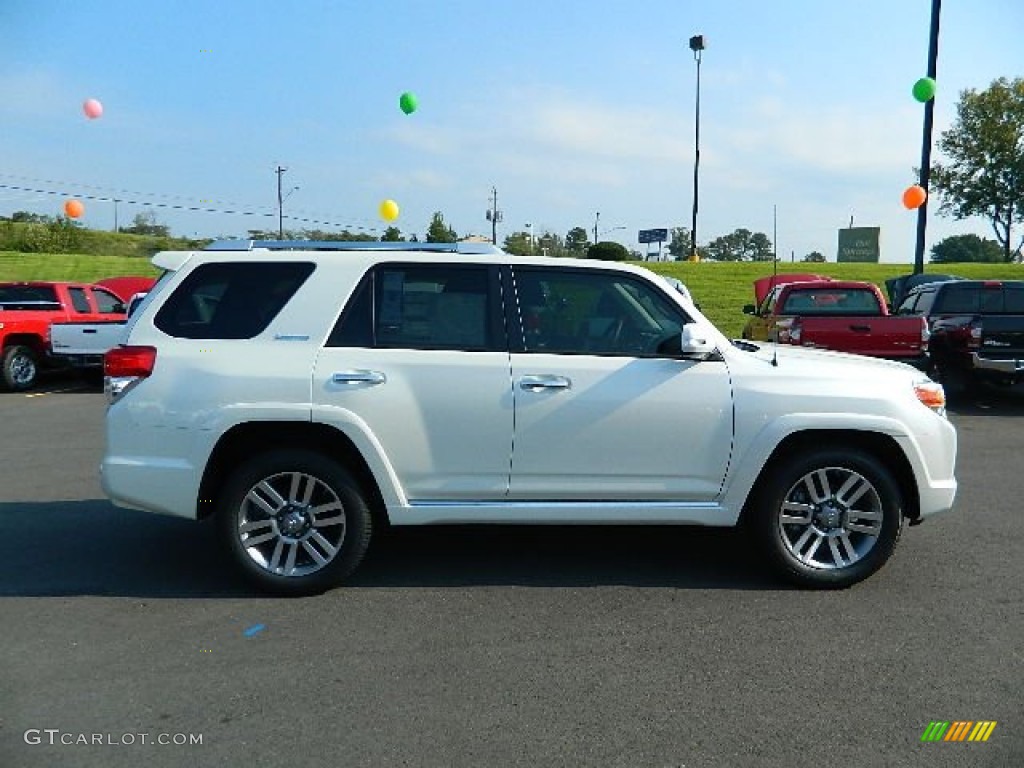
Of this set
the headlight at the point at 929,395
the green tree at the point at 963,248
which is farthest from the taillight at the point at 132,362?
the green tree at the point at 963,248

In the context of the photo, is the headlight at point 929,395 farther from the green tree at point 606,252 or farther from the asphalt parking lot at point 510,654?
the green tree at point 606,252

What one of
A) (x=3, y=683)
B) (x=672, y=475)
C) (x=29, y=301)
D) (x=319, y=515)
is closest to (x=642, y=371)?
(x=672, y=475)

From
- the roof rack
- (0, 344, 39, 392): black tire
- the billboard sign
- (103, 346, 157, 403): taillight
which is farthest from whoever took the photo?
the billboard sign

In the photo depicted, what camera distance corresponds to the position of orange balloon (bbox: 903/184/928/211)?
19.3 m

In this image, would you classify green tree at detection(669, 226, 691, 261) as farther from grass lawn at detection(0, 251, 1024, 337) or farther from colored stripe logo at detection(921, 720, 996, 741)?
colored stripe logo at detection(921, 720, 996, 741)

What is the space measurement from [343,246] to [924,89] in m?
17.5

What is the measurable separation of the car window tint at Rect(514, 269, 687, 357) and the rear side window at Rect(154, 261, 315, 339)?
1.23 metres


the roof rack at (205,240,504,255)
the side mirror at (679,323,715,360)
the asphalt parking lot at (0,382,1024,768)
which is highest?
the roof rack at (205,240,504,255)

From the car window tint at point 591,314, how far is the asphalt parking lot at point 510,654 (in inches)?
52.4

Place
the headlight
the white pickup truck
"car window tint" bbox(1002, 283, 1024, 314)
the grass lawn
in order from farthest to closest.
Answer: the grass lawn
the white pickup truck
"car window tint" bbox(1002, 283, 1024, 314)
the headlight

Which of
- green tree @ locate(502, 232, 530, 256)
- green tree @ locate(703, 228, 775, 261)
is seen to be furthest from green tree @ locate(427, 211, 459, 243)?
green tree @ locate(703, 228, 775, 261)

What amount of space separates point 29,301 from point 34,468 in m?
7.82

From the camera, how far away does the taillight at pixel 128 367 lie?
4223 millimetres

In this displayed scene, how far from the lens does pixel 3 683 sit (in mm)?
3400
